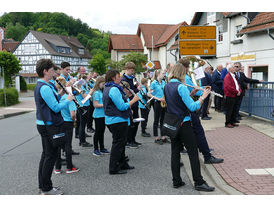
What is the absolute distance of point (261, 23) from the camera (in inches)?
569

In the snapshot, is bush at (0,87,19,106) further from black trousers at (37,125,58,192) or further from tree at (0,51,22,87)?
black trousers at (37,125,58,192)

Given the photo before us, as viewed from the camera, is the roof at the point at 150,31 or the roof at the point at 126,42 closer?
the roof at the point at 150,31

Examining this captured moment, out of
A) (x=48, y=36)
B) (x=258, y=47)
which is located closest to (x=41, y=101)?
(x=258, y=47)

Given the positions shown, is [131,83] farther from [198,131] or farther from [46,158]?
[46,158]

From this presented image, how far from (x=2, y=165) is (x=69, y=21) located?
110739mm

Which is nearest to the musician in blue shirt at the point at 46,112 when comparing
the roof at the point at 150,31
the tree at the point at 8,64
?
the tree at the point at 8,64

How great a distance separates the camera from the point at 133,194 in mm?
4289

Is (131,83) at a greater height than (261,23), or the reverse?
(261,23)

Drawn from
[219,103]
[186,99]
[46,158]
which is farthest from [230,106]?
[46,158]

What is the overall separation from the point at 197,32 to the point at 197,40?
0.36m

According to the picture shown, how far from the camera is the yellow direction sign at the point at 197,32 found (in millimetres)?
12974

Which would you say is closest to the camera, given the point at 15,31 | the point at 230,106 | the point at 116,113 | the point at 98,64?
the point at 116,113

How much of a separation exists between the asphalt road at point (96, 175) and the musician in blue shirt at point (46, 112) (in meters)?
0.39

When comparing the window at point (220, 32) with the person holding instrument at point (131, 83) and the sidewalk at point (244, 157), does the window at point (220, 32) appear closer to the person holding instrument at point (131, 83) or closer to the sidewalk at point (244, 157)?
the sidewalk at point (244, 157)
